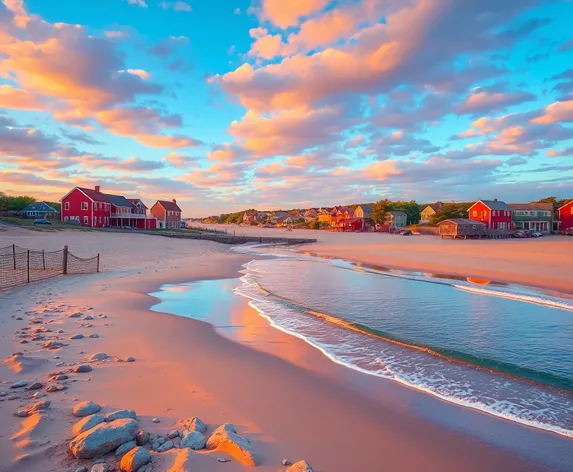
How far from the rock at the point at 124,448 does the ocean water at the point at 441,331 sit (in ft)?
16.6

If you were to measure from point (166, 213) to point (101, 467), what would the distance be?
89.6m

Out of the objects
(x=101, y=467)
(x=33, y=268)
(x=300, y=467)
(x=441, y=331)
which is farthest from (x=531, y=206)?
(x=101, y=467)

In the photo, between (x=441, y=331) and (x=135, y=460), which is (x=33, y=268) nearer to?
(x=135, y=460)

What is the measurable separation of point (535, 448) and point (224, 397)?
15.2 ft

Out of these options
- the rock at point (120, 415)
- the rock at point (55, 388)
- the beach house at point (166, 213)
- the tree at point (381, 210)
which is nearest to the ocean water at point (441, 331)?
the rock at point (120, 415)

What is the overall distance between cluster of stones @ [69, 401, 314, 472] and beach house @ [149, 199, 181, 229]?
276ft

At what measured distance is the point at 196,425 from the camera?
15.1 ft

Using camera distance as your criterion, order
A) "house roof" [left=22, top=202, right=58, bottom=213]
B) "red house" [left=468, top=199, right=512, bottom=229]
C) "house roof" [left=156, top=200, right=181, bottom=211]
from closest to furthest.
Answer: "house roof" [left=22, top=202, right=58, bottom=213] → "red house" [left=468, top=199, right=512, bottom=229] → "house roof" [left=156, top=200, right=181, bottom=211]

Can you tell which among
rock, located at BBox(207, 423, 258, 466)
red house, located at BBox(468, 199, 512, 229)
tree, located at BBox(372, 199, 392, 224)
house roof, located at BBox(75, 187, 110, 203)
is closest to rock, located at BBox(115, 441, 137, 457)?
rock, located at BBox(207, 423, 258, 466)

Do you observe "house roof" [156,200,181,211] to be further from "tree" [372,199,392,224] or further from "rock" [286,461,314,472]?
"rock" [286,461,314,472]

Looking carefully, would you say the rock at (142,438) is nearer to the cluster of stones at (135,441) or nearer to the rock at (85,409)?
the cluster of stones at (135,441)

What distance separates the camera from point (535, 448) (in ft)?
16.3

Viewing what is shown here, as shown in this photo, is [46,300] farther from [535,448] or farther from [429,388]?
[535,448]

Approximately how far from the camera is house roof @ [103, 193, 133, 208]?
71.3 m
